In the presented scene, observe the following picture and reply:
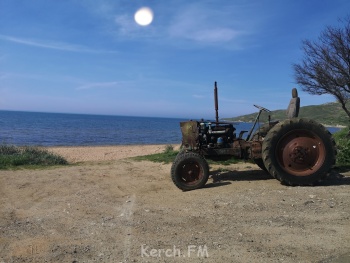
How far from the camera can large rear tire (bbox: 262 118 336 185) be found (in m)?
7.07

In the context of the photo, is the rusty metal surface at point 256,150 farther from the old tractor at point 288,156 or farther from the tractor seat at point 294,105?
the tractor seat at point 294,105

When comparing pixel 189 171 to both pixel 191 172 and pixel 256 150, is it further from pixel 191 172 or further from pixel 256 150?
pixel 256 150

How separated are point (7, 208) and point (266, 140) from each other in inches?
209

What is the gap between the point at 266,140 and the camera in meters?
7.24

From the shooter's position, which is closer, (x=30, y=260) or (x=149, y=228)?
(x=30, y=260)

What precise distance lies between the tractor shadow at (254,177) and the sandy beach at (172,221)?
29 mm

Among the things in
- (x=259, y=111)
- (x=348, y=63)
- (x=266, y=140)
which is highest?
(x=348, y=63)

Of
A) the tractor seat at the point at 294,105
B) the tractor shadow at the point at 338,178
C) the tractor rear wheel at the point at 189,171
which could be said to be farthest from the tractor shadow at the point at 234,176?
the tractor seat at the point at 294,105

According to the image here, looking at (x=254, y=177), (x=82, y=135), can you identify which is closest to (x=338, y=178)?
(x=254, y=177)

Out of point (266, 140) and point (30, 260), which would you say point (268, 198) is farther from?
point (30, 260)

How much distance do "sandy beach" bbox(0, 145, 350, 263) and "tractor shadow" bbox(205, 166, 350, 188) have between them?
29mm

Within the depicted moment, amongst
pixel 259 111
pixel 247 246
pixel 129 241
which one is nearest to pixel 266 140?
pixel 259 111

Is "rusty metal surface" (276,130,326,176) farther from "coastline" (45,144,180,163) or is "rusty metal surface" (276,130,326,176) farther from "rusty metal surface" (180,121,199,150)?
"coastline" (45,144,180,163)

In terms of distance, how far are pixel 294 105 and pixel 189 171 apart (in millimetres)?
3074
